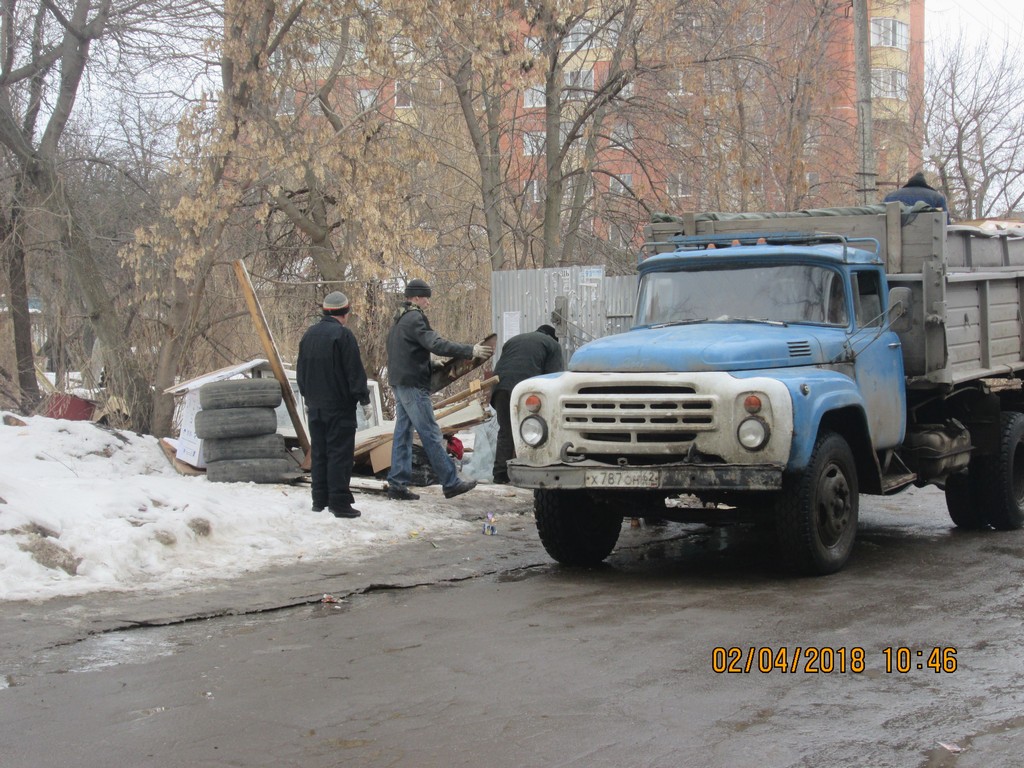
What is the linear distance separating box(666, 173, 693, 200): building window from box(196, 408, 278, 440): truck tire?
1029cm

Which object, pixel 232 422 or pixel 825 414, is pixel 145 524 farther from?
pixel 825 414

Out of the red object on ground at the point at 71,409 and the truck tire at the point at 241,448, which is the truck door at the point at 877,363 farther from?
the red object on ground at the point at 71,409

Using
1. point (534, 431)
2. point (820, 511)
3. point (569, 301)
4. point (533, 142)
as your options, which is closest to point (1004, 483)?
point (820, 511)

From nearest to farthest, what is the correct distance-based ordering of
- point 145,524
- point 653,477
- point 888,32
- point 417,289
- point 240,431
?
point 653,477 < point 145,524 < point 417,289 < point 240,431 < point 888,32

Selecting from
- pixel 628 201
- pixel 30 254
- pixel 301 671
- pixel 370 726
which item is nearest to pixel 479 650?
pixel 301 671

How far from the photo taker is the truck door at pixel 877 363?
8680mm

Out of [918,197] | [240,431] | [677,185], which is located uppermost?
[677,185]

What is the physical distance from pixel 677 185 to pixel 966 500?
34.7 feet

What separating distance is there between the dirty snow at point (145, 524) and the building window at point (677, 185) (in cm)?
962

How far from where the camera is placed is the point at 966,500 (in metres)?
10.2

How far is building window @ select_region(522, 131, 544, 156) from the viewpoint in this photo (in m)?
20.2
